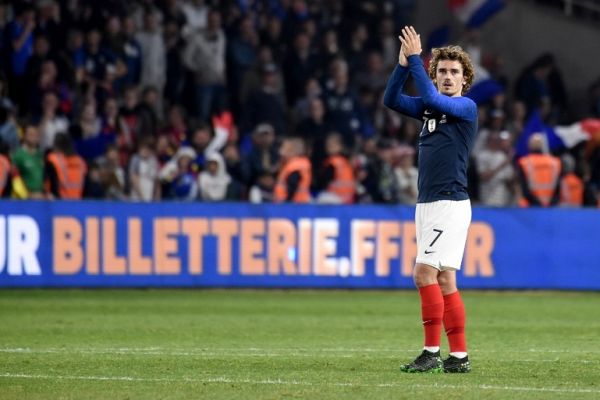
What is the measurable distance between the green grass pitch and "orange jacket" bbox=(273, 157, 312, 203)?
1734 mm

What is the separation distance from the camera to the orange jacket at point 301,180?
20453mm

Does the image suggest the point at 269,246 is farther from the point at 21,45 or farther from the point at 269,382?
the point at 269,382

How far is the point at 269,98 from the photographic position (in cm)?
2284

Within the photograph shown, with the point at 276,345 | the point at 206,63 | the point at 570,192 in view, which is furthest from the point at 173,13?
the point at 276,345

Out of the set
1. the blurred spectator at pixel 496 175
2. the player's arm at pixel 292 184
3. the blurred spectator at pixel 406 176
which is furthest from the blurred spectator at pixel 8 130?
the blurred spectator at pixel 496 175

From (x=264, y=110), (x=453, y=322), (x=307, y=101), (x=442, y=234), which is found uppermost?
(x=307, y=101)

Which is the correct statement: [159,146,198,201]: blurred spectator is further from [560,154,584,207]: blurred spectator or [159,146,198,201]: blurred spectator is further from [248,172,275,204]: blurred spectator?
[560,154,584,207]: blurred spectator

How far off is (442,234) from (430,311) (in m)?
0.54

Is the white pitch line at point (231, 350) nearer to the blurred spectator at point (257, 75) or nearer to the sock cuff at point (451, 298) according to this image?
the sock cuff at point (451, 298)

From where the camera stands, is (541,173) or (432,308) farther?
(541,173)

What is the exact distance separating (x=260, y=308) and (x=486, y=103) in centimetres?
901

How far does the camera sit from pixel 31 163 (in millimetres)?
19781

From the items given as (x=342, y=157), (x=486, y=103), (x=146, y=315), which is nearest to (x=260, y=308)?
(x=146, y=315)

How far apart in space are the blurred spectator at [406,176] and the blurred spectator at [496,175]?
113 cm
